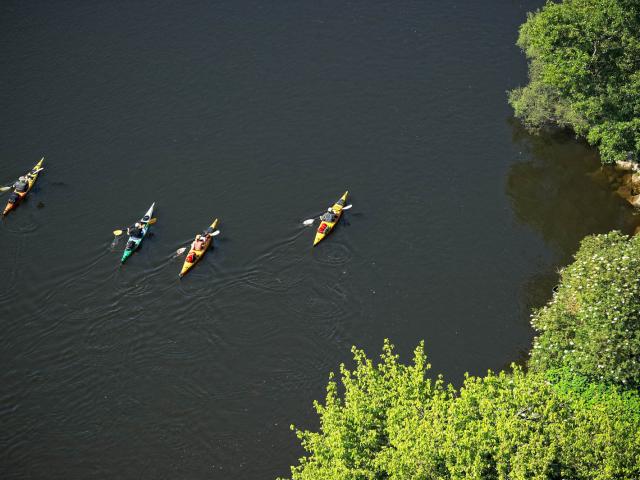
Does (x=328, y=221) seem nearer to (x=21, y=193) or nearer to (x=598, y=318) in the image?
(x=598, y=318)

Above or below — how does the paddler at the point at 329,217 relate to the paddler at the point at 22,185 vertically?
below

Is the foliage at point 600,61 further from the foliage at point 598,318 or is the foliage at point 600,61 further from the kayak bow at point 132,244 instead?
the kayak bow at point 132,244

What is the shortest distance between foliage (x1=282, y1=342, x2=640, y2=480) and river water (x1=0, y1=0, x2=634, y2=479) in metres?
10.5

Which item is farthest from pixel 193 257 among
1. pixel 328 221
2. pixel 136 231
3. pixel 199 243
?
pixel 328 221

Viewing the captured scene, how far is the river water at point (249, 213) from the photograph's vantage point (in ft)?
153

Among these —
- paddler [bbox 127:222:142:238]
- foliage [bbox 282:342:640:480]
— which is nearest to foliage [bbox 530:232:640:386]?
foliage [bbox 282:342:640:480]

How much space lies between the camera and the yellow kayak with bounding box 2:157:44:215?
5728cm

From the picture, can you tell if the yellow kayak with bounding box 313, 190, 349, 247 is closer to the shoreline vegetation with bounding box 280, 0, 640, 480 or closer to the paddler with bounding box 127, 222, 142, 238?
the shoreline vegetation with bounding box 280, 0, 640, 480

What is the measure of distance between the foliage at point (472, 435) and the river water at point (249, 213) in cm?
1048

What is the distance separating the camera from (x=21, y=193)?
58281 mm

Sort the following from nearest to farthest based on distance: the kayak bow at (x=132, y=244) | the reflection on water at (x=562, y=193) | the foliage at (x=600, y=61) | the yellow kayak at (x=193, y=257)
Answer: the foliage at (x=600, y=61) → the yellow kayak at (x=193, y=257) → the kayak bow at (x=132, y=244) → the reflection on water at (x=562, y=193)

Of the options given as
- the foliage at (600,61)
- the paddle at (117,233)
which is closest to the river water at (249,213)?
the paddle at (117,233)

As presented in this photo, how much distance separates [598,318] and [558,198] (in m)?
19.7

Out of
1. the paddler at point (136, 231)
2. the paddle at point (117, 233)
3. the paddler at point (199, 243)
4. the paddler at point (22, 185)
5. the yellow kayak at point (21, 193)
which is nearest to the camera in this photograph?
the paddler at point (199, 243)
